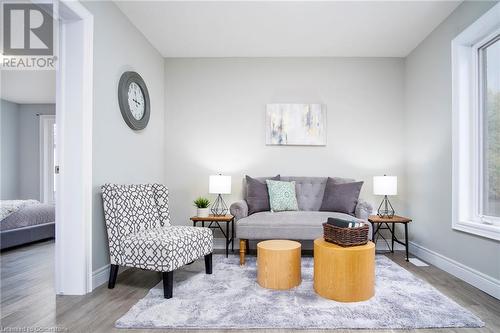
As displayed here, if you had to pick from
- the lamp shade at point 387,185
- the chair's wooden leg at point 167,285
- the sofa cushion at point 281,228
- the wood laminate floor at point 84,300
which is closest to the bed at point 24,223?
the wood laminate floor at point 84,300

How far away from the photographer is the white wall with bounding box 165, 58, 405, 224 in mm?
4066

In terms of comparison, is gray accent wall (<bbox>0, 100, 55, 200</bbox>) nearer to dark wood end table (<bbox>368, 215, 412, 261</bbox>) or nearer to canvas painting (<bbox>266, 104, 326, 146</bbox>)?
canvas painting (<bbox>266, 104, 326, 146</bbox>)

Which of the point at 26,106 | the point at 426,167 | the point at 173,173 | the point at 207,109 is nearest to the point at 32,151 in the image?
the point at 26,106

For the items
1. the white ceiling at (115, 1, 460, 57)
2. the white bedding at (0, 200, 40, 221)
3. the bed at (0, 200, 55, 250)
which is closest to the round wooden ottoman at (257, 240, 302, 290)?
the white ceiling at (115, 1, 460, 57)

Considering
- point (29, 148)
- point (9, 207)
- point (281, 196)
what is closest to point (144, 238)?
point (281, 196)

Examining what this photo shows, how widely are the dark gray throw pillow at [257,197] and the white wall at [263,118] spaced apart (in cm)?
43

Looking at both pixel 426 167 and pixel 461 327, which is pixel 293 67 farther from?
pixel 461 327

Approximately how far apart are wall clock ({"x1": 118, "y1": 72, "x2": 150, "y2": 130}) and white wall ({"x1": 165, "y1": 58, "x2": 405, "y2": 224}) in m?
0.76

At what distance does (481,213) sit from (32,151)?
24.9 feet

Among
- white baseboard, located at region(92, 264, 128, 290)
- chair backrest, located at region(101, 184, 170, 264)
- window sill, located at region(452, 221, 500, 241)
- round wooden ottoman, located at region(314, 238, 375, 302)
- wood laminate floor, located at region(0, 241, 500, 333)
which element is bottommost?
wood laminate floor, located at region(0, 241, 500, 333)

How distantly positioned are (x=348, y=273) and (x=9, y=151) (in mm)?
6864

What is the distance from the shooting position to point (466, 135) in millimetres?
2830

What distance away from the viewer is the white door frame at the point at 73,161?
2338 millimetres

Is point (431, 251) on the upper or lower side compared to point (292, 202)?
lower
